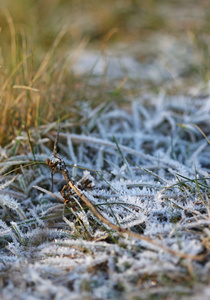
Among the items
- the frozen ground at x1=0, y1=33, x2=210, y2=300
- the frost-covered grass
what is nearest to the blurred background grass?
the frost-covered grass

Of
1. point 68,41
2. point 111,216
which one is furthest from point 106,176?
point 68,41

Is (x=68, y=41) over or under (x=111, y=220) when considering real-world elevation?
over

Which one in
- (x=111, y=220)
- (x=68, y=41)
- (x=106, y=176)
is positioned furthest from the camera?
(x=68, y=41)

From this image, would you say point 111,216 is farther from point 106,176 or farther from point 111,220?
point 106,176

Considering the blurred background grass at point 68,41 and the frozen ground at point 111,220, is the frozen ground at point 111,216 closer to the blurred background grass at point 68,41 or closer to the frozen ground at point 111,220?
the frozen ground at point 111,220

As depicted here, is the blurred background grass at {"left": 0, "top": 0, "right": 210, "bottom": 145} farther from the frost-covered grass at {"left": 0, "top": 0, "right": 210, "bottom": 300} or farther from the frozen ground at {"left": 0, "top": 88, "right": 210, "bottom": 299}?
the frozen ground at {"left": 0, "top": 88, "right": 210, "bottom": 299}

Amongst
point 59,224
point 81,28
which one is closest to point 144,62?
point 81,28
